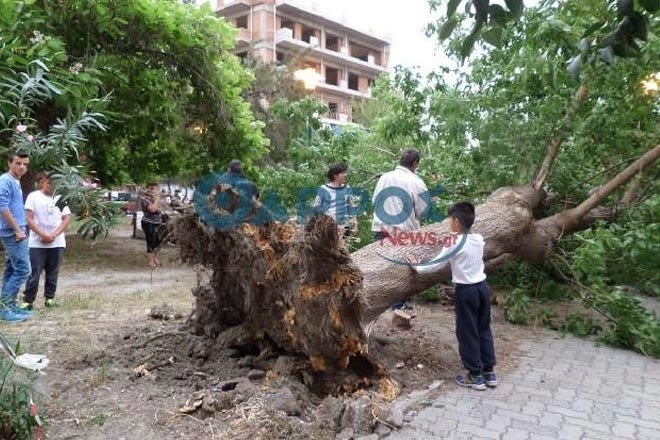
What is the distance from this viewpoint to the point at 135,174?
39.0 ft

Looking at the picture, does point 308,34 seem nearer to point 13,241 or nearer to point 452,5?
point 13,241

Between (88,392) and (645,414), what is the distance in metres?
3.87

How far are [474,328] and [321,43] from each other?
135 ft

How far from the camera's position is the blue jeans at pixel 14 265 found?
5.35 metres

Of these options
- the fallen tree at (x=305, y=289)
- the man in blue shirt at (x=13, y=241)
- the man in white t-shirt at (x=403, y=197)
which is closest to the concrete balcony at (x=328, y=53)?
the man in white t-shirt at (x=403, y=197)

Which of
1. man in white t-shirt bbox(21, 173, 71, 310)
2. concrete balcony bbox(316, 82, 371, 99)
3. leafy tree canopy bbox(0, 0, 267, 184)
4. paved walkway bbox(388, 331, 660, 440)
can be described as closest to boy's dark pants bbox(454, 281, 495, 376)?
paved walkway bbox(388, 331, 660, 440)

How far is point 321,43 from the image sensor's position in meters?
42.2

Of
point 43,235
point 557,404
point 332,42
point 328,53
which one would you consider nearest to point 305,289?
point 557,404

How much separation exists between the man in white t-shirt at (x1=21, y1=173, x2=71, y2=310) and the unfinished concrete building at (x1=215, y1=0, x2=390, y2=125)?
89.3 feet

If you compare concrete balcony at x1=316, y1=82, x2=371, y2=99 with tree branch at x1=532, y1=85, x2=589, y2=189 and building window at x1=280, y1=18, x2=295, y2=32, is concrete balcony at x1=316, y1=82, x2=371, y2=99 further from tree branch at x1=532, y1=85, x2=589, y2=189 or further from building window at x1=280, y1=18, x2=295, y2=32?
tree branch at x1=532, y1=85, x2=589, y2=189

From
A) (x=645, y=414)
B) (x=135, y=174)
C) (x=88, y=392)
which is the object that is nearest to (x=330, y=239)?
(x=88, y=392)

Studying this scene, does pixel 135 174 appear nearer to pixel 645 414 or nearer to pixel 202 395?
pixel 202 395

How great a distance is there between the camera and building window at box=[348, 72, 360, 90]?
151 feet

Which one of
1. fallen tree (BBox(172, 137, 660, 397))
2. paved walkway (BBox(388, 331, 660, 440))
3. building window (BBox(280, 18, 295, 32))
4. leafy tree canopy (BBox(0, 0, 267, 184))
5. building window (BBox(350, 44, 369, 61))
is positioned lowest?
paved walkway (BBox(388, 331, 660, 440))
